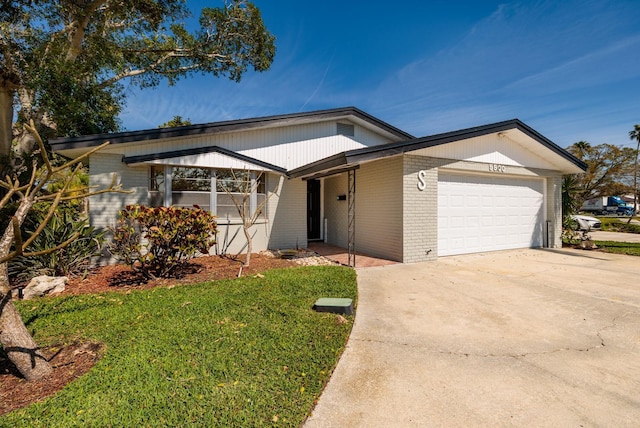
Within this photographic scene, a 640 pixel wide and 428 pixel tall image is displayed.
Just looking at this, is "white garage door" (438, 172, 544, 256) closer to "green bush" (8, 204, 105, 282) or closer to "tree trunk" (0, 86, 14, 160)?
"green bush" (8, 204, 105, 282)

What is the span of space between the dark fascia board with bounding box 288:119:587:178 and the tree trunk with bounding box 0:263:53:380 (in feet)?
18.8

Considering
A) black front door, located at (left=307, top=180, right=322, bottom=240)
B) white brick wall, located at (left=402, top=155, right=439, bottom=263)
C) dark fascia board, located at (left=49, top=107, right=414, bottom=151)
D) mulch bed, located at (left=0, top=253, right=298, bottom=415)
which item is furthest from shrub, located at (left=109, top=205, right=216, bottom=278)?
black front door, located at (left=307, top=180, right=322, bottom=240)

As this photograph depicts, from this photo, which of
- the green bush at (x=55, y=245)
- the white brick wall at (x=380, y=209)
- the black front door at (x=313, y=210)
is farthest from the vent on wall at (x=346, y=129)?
the green bush at (x=55, y=245)

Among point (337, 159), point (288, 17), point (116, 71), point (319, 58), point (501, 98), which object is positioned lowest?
point (337, 159)

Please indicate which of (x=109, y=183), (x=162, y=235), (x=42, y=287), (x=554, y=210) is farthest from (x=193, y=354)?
(x=554, y=210)

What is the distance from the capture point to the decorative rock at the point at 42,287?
17.0 feet

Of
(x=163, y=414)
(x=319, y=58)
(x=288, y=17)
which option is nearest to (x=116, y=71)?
(x=288, y=17)

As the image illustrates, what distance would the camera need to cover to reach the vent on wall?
37.7 ft

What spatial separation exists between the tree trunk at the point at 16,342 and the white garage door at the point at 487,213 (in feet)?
28.3

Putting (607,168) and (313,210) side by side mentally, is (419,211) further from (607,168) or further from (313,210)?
(607,168)

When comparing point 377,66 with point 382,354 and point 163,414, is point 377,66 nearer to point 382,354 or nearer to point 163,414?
point 382,354

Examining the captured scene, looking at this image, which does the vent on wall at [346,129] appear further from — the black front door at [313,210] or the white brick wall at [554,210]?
the white brick wall at [554,210]

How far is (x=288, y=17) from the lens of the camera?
44.4 feet

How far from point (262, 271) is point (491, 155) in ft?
26.7
